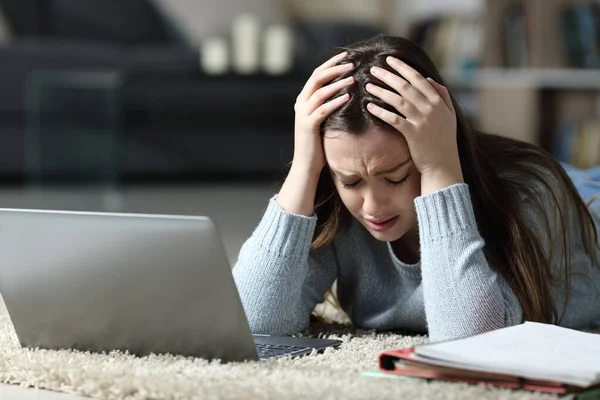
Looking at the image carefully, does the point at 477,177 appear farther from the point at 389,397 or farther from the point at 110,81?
the point at 110,81

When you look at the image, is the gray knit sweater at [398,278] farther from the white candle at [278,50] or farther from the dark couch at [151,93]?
the white candle at [278,50]

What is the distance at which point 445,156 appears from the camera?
44.0 inches

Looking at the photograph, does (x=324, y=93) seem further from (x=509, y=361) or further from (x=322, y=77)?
(x=509, y=361)

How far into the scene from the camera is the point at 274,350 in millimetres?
1125

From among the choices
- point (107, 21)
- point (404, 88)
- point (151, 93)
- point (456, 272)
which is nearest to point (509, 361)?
point (456, 272)

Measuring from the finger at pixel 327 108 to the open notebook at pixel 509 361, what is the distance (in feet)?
0.93

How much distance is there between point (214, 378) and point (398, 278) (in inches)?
16.5

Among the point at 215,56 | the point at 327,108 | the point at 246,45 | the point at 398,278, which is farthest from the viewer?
the point at 246,45

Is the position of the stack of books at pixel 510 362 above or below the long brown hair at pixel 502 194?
below

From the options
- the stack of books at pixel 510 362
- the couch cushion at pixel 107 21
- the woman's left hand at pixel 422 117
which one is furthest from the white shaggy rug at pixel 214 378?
the couch cushion at pixel 107 21

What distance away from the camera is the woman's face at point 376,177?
110cm

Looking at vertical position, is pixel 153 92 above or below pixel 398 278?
above

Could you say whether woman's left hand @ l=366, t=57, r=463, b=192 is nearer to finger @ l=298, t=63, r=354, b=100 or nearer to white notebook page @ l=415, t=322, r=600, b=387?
finger @ l=298, t=63, r=354, b=100

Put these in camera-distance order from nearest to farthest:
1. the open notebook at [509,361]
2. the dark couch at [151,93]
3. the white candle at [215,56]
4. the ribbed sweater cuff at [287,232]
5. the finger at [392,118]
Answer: the open notebook at [509,361], the finger at [392,118], the ribbed sweater cuff at [287,232], the dark couch at [151,93], the white candle at [215,56]
